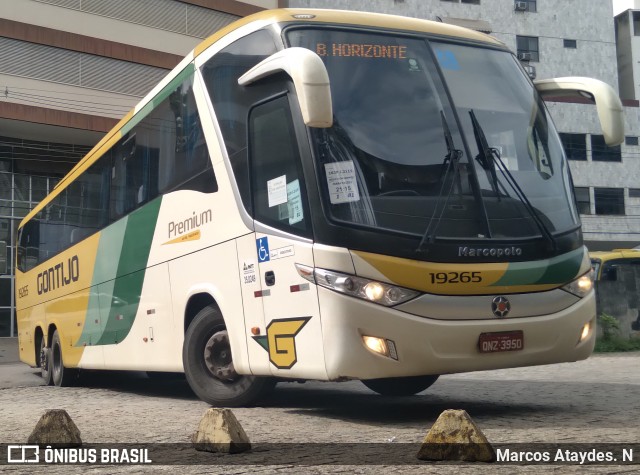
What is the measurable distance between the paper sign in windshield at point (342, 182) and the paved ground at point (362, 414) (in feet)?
5.82

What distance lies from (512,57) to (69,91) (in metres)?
28.8

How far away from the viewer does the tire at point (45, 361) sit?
15.7m

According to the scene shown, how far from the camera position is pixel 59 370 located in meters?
15.0

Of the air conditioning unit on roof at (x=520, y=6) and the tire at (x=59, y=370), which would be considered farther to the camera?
the air conditioning unit on roof at (x=520, y=6)

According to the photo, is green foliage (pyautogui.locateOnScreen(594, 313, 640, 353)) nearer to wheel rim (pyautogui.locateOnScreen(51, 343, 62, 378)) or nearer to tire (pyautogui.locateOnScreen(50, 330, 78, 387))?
tire (pyautogui.locateOnScreen(50, 330, 78, 387))

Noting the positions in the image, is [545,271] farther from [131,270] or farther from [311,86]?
[131,270]

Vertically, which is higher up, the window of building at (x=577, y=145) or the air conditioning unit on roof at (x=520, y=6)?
the air conditioning unit on roof at (x=520, y=6)

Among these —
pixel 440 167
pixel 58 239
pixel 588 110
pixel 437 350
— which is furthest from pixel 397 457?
pixel 588 110

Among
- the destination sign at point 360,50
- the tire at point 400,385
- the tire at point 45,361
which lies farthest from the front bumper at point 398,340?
the tire at point 45,361

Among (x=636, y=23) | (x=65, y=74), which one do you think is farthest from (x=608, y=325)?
(x=636, y=23)

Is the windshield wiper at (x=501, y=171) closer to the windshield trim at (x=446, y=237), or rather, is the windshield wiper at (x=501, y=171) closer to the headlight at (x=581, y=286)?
the windshield trim at (x=446, y=237)

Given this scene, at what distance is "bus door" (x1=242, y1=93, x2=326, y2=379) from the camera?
704 cm

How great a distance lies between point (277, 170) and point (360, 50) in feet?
4.04

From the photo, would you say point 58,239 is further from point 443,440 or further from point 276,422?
point 443,440
